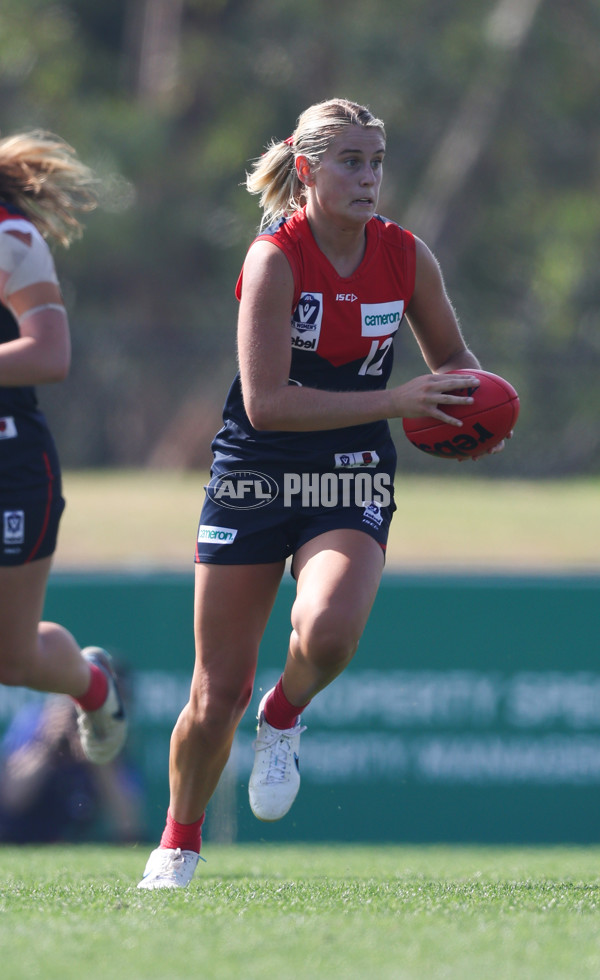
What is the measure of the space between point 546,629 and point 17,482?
4701 mm

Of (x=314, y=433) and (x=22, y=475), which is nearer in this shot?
(x=314, y=433)

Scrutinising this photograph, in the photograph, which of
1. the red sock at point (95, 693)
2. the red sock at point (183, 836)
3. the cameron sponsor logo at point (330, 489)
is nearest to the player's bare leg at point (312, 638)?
the cameron sponsor logo at point (330, 489)

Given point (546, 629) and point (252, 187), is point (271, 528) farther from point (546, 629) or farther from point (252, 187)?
point (546, 629)

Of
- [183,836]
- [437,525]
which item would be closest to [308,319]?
[183,836]

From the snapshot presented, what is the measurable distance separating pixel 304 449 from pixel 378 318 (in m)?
0.45

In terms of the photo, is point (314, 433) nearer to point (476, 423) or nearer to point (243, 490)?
point (243, 490)

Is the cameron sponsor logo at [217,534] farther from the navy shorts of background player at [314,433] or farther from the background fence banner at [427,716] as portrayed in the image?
the background fence banner at [427,716]

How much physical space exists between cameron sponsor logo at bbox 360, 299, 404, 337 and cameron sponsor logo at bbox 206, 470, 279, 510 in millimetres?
536

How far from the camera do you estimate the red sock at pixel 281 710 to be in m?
4.13

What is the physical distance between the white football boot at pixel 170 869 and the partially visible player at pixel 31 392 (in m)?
0.96

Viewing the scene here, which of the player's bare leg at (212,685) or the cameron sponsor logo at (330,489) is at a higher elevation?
the cameron sponsor logo at (330,489)

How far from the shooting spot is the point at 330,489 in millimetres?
4082

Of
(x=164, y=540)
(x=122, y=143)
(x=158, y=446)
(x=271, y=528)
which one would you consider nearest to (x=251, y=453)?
(x=271, y=528)

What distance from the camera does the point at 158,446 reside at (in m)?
21.3
